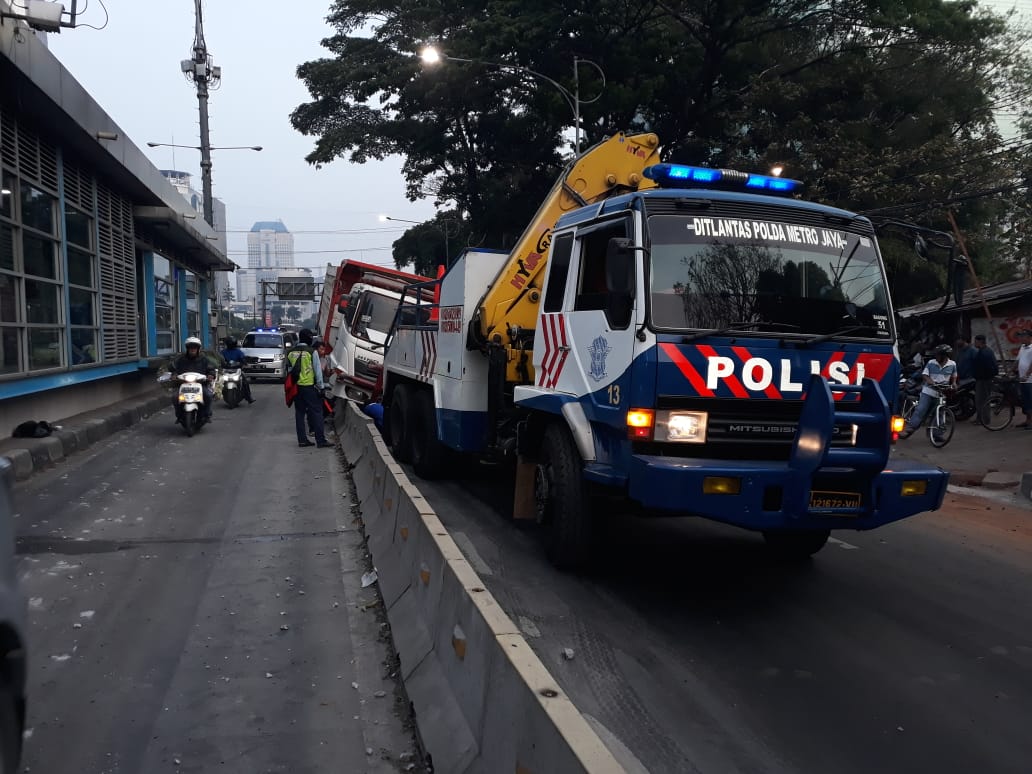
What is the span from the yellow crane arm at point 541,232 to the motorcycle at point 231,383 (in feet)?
40.3

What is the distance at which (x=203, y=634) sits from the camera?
5129mm

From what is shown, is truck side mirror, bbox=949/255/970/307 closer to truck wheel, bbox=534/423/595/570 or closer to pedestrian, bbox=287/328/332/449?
truck wheel, bbox=534/423/595/570

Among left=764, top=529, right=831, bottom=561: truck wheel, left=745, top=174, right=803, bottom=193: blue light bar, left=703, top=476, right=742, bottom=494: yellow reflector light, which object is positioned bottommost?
left=764, top=529, right=831, bottom=561: truck wheel

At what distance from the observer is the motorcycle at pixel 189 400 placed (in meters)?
14.2

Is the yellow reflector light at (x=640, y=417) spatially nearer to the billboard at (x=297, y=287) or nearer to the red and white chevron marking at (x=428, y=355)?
the red and white chevron marking at (x=428, y=355)

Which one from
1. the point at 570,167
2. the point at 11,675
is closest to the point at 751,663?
the point at 11,675

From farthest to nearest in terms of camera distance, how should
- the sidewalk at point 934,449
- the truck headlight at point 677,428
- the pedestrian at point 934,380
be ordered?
the pedestrian at point 934,380 → the sidewalk at point 934,449 → the truck headlight at point 677,428

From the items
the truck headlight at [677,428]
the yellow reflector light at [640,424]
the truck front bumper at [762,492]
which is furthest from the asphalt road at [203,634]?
the truck headlight at [677,428]

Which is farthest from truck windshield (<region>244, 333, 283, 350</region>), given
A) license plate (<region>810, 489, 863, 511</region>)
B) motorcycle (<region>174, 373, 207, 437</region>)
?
license plate (<region>810, 489, 863, 511</region>)

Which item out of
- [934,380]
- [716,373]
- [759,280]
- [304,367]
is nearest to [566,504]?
[716,373]

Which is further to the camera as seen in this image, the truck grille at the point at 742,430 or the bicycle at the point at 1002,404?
the bicycle at the point at 1002,404

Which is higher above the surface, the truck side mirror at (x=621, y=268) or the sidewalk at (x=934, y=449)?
the truck side mirror at (x=621, y=268)

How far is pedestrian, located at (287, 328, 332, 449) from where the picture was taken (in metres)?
12.8

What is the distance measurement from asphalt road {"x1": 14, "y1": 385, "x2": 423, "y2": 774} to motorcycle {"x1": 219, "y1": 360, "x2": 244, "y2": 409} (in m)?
9.14
